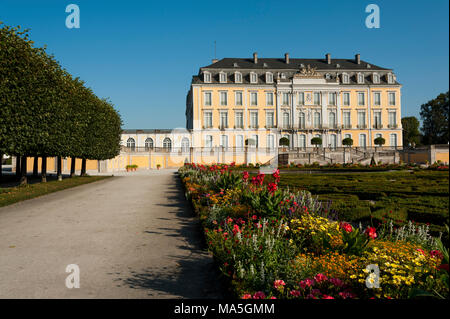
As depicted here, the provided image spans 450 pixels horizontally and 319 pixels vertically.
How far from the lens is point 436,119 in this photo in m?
69.4

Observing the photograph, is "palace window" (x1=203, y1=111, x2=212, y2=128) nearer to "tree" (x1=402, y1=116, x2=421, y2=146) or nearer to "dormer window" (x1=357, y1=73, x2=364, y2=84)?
"dormer window" (x1=357, y1=73, x2=364, y2=84)

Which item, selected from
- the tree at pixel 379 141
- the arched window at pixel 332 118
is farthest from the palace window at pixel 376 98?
the tree at pixel 379 141

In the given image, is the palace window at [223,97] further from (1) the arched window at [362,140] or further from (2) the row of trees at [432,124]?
(2) the row of trees at [432,124]

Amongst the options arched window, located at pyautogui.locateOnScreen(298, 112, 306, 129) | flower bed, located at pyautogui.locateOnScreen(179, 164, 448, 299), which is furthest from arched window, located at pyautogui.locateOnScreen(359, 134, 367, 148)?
flower bed, located at pyautogui.locateOnScreen(179, 164, 448, 299)

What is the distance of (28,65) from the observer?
16125 mm

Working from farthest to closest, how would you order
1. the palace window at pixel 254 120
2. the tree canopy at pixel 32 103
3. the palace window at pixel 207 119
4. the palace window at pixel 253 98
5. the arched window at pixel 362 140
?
the arched window at pixel 362 140 → the palace window at pixel 254 120 → the palace window at pixel 253 98 → the palace window at pixel 207 119 → the tree canopy at pixel 32 103

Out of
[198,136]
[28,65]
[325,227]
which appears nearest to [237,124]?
[198,136]

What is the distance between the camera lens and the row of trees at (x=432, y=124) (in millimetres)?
67438

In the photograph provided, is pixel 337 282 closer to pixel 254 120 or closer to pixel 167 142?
pixel 167 142

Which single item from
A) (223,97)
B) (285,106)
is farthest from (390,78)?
(223,97)
